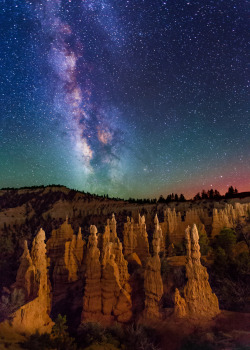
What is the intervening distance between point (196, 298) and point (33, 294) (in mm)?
10316

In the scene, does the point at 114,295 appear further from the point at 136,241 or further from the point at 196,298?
the point at 136,241

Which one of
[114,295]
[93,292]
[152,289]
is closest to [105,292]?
[114,295]

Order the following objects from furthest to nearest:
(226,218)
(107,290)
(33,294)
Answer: (226,218) < (107,290) < (33,294)

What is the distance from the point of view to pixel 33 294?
52.5 feet

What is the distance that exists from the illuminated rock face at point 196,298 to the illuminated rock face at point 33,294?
8100 mm

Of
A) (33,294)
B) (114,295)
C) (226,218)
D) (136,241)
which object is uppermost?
(226,218)

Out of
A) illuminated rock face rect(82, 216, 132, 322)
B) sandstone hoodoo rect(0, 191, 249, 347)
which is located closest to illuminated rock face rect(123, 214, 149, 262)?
sandstone hoodoo rect(0, 191, 249, 347)

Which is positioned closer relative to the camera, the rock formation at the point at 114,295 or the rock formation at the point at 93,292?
the rock formation at the point at 114,295

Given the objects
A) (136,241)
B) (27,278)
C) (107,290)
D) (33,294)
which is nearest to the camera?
(33,294)

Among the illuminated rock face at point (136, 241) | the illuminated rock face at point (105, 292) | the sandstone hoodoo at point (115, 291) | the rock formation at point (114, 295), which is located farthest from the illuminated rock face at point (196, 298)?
the illuminated rock face at point (136, 241)

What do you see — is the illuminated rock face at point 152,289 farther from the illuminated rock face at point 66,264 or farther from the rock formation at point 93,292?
the illuminated rock face at point 66,264

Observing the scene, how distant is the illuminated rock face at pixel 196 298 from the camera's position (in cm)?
1545

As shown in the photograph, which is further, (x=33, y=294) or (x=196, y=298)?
(x=33, y=294)

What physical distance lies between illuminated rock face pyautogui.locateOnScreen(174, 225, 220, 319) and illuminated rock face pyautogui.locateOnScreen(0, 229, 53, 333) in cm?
810
